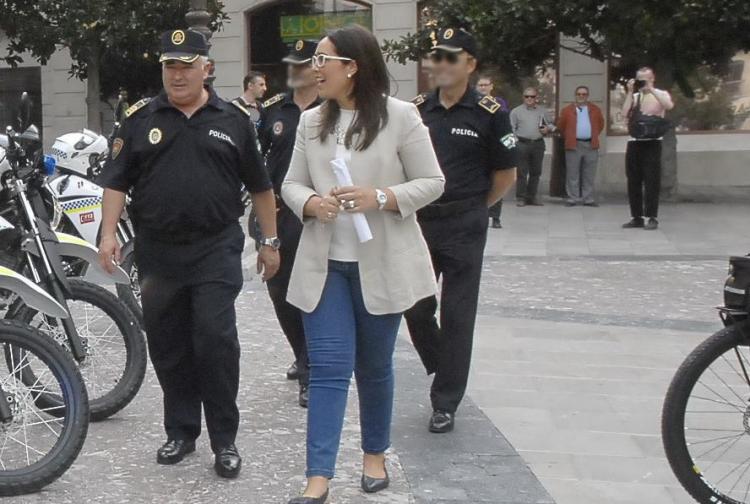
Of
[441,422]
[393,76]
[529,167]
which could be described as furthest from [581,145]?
[441,422]

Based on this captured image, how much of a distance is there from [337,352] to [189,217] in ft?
2.70

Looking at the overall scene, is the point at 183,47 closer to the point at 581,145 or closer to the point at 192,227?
the point at 192,227

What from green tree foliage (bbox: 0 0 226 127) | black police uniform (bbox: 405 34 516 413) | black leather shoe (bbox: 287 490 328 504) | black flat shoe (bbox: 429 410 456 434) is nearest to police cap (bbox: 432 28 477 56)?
black police uniform (bbox: 405 34 516 413)

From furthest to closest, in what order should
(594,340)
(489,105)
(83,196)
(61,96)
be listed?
(61,96), (83,196), (594,340), (489,105)

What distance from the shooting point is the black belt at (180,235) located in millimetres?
4414

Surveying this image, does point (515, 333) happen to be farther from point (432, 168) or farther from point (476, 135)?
point (432, 168)

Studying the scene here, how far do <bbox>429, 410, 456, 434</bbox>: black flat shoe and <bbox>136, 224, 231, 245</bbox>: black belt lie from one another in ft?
4.62

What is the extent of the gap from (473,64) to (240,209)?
53.0 inches

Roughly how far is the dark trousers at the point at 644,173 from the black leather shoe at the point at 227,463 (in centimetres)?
949

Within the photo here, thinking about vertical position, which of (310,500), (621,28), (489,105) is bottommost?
→ (310,500)

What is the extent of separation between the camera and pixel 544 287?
30.9 feet

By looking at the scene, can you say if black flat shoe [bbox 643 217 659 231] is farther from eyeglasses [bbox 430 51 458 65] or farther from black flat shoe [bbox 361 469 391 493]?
black flat shoe [bbox 361 469 391 493]

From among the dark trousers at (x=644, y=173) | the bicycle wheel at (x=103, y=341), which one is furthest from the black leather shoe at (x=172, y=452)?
the dark trousers at (x=644, y=173)

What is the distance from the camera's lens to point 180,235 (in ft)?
14.5
